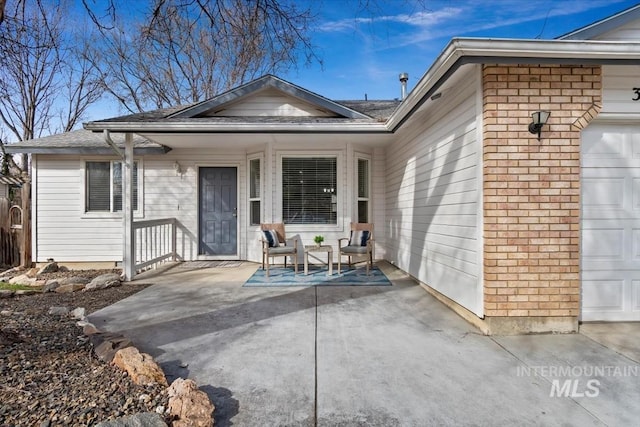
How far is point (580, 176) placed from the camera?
128 inches

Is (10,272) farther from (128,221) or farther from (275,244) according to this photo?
(275,244)

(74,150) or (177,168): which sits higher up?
(74,150)

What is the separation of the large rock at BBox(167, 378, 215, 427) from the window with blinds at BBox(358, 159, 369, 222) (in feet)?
17.8

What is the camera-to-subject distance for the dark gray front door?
23.7 ft

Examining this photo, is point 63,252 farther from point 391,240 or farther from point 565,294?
point 565,294

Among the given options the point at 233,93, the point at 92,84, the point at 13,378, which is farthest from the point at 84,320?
the point at 92,84

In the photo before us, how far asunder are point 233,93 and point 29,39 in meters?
2.84

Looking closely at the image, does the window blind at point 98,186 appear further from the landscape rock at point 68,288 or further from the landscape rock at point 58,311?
the landscape rock at point 58,311

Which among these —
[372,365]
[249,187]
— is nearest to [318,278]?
[249,187]

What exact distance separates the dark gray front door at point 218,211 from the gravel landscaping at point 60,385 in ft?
13.8

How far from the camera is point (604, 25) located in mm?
3250

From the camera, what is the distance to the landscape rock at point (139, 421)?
61.7 inches

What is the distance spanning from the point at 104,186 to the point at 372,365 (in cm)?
713

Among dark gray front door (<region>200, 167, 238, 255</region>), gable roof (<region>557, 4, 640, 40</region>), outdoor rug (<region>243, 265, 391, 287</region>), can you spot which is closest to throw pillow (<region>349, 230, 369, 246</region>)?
outdoor rug (<region>243, 265, 391, 287</region>)
